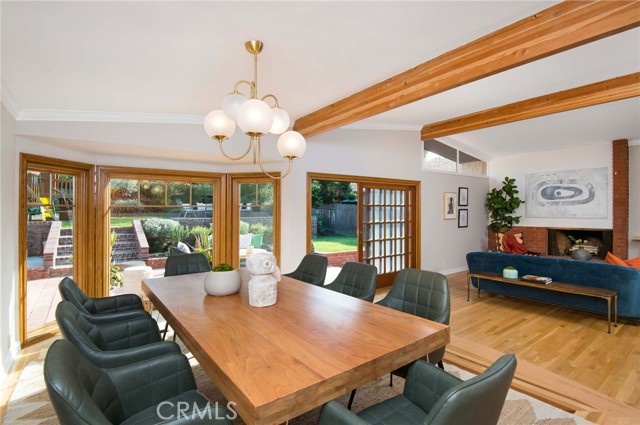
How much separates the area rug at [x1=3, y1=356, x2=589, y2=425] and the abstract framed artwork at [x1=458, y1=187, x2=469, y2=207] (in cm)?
477

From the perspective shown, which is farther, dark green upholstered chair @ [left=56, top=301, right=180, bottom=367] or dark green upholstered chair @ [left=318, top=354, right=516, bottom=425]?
dark green upholstered chair @ [left=56, top=301, right=180, bottom=367]

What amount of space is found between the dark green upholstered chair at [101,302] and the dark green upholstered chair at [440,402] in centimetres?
182

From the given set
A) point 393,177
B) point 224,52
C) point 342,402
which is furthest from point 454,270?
point 224,52

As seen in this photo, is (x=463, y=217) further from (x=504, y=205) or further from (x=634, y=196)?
(x=634, y=196)

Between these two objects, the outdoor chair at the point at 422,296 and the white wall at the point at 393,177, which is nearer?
the outdoor chair at the point at 422,296

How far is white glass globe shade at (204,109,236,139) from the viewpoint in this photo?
2039mm

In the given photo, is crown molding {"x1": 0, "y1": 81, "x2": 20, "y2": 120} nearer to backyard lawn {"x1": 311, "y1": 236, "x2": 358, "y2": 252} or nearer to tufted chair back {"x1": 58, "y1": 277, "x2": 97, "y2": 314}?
tufted chair back {"x1": 58, "y1": 277, "x2": 97, "y2": 314}

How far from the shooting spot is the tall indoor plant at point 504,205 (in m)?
6.85

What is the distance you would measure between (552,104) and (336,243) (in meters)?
3.48

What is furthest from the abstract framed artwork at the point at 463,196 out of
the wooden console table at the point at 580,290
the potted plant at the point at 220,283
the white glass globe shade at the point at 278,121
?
the potted plant at the point at 220,283

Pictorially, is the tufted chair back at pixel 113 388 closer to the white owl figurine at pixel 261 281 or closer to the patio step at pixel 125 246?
the white owl figurine at pixel 261 281

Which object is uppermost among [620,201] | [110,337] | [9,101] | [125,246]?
[9,101]

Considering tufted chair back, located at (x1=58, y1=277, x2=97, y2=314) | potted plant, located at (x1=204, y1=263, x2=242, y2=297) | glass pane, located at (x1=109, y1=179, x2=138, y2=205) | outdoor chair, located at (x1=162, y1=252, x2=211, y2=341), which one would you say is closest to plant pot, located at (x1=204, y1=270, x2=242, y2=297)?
potted plant, located at (x1=204, y1=263, x2=242, y2=297)

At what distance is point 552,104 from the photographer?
12.8 feet
